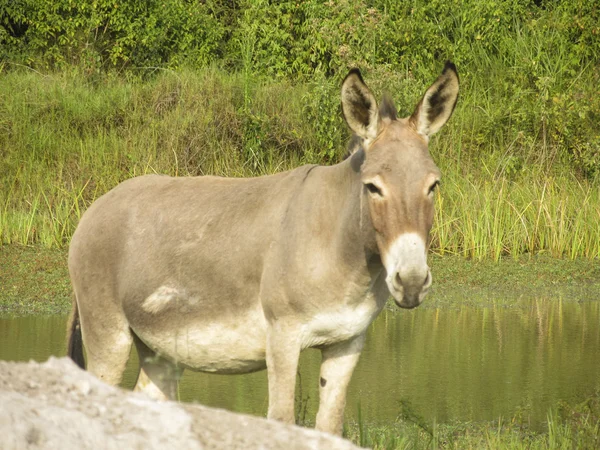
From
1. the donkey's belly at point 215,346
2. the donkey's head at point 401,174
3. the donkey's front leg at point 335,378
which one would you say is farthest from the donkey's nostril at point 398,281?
the donkey's belly at point 215,346

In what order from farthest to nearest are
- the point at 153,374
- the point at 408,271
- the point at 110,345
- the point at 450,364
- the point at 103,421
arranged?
1. the point at 450,364
2. the point at 153,374
3. the point at 110,345
4. the point at 408,271
5. the point at 103,421

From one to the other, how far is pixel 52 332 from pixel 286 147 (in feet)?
22.0

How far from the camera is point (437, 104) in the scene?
4.40 m

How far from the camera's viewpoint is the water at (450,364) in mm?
7113

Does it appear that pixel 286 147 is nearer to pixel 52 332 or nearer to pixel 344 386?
pixel 52 332

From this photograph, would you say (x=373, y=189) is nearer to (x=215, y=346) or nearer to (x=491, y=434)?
(x=215, y=346)

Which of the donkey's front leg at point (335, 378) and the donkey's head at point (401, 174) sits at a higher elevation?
the donkey's head at point (401, 174)

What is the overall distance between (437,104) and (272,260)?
100 cm

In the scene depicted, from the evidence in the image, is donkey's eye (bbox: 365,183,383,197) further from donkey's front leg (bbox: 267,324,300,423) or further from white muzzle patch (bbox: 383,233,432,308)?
donkey's front leg (bbox: 267,324,300,423)

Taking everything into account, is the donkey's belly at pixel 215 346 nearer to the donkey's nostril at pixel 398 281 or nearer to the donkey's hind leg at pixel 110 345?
the donkey's hind leg at pixel 110 345

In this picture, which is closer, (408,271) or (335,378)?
(408,271)

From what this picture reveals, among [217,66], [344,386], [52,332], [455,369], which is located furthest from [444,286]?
[217,66]

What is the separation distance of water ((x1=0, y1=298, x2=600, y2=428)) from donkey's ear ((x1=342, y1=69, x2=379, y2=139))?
238cm

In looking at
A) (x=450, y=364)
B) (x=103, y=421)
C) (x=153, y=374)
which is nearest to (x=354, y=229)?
(x=153, y=374)
